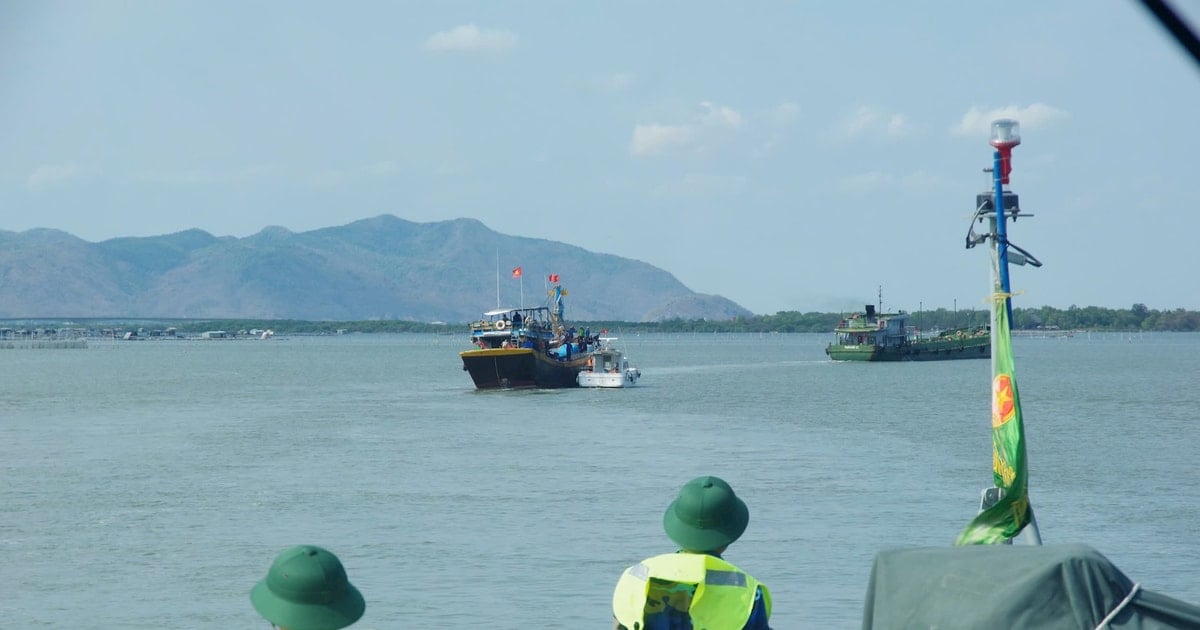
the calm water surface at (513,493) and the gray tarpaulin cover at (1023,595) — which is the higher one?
the gray tarpaulin cover at (1023,595)

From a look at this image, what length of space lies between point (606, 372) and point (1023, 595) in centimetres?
7644

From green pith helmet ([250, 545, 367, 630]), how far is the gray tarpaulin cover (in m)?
2.25

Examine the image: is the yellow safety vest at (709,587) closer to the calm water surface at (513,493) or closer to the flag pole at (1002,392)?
the flag pole at (1002,392)

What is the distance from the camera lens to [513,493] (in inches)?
1384

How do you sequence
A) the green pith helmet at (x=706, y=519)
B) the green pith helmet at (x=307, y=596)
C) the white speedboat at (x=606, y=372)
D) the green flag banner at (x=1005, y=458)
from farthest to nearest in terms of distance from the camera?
the white speedboat at (x=606, y=372), the green flag banner at (x=1005, y=458), the green pith helmet at (x=706, y=519), the green pith helmet at (x=307, y=596)

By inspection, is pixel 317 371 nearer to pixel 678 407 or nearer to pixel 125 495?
pixel 678 407

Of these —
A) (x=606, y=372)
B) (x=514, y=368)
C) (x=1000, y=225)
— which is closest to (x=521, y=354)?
(x=514, y=368)

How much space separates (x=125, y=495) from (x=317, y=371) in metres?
90.4

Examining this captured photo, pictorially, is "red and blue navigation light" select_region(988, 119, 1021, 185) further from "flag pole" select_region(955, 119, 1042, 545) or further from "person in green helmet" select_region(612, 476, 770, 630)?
"person in green helmet" select_region(612, 476, 770, 630)

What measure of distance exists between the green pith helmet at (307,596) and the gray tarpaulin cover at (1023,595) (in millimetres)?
2247

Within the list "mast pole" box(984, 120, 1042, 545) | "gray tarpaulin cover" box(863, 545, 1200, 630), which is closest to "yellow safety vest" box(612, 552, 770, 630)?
"gray tarpaulin cover" box(863, 545, 1200, 630)

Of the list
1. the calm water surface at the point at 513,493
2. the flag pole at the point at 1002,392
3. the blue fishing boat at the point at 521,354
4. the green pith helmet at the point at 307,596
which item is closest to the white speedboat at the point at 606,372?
the blue fishing boat at the point at 521,354

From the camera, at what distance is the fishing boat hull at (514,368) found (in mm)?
76875

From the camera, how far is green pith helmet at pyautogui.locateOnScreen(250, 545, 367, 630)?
19.4ft
